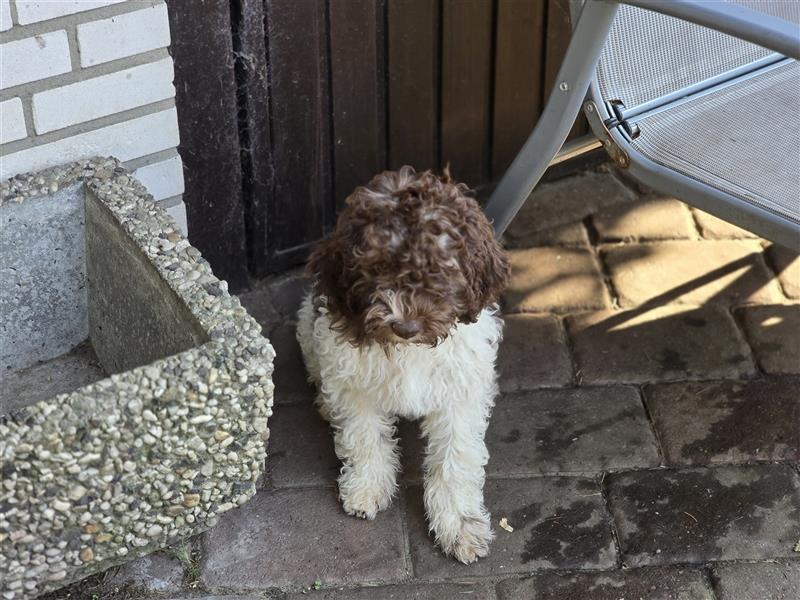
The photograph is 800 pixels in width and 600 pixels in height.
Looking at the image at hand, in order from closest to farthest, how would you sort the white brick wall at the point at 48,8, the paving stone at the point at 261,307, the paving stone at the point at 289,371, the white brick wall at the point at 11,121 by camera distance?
the white brick wall at the point at 48,8
the white brick wall at the point at 11,121
the paving stone at the point at 289,371
the paving stone at the point at 261,307

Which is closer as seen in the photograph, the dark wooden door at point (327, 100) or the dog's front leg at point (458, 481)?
the dog's front leg at point (458, 481)

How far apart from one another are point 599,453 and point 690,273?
990mm

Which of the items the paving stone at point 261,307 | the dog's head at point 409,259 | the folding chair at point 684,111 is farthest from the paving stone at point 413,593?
the paving stone at point 261,307

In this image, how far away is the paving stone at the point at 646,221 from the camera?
4266 mm

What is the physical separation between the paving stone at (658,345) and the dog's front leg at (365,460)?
0.81 metres

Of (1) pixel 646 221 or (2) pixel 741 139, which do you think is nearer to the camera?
(2) pixel 741 139

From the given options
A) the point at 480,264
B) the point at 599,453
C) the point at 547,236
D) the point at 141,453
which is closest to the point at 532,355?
the point at 599,453

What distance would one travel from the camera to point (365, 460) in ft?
10.6

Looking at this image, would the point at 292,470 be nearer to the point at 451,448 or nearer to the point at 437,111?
the point at 451,448

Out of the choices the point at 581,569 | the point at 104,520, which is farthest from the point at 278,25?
the point at 581,569

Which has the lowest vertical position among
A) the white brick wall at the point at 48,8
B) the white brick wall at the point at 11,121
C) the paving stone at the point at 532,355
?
the paving stone at the point at 532,355

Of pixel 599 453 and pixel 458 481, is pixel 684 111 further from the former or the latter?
pixel 458 481

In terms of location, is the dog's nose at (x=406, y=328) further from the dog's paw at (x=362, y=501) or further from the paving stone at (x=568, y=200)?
the paving stone at (x=568, y=200)

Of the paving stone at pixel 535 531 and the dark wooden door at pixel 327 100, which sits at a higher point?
the dark wooden door at pixel 327 100
